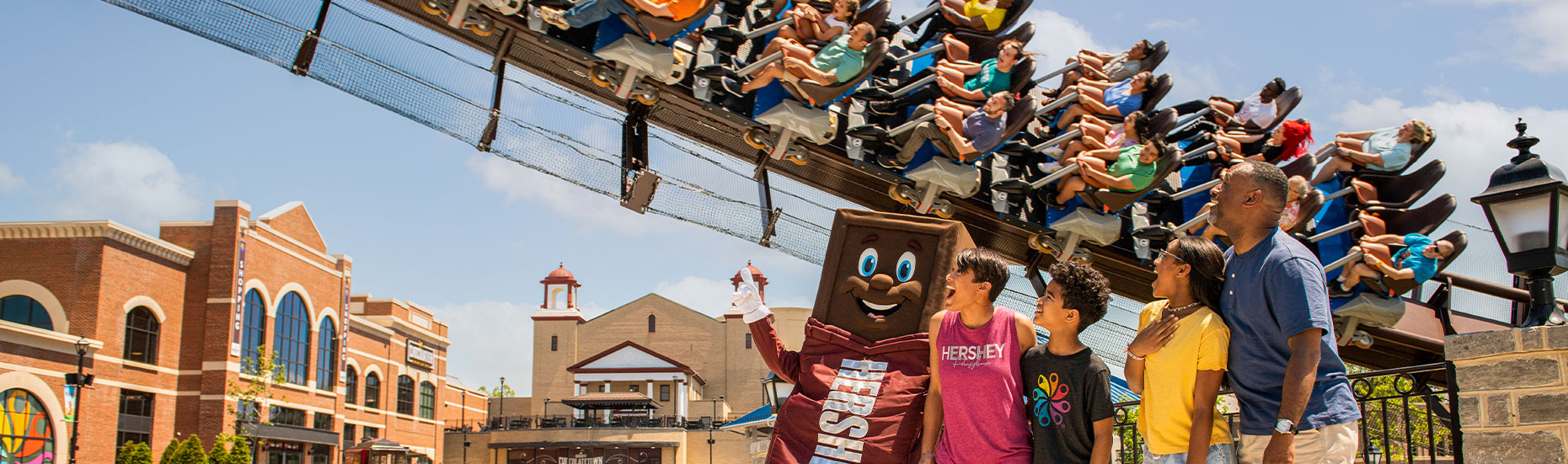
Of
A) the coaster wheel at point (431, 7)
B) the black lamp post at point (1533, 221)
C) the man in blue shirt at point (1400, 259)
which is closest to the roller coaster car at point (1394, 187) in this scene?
the man in blue shirt at point (1400, 259)

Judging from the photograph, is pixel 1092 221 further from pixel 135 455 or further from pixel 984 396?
pixel 135 455

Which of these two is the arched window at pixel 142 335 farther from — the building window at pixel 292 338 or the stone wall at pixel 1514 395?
the stone wall at pixel 1514 395

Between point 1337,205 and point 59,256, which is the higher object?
point 59,256

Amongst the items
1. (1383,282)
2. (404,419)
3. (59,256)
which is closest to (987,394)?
(1383,282)

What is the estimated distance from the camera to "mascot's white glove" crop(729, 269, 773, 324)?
549 centimetres

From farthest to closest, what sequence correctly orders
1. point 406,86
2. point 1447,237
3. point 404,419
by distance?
1. point 404,419
2. point 1447,237
3. point 406,86

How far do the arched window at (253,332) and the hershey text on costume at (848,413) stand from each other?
102 ft

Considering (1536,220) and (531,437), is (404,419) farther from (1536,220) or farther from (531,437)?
(1536,220)

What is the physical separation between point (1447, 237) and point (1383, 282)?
0.75 meters

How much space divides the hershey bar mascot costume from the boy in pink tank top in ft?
1.45

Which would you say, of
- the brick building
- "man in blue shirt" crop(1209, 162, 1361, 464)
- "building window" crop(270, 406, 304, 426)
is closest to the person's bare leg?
"man in blue shirt" crop(1209, 162, 1361, 464)

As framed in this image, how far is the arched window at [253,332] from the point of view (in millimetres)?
32656

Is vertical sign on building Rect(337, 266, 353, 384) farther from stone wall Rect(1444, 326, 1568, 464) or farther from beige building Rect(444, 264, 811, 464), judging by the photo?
stone wall Rect(1444, 326, 1568, 464)

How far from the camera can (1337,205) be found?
453 inches
